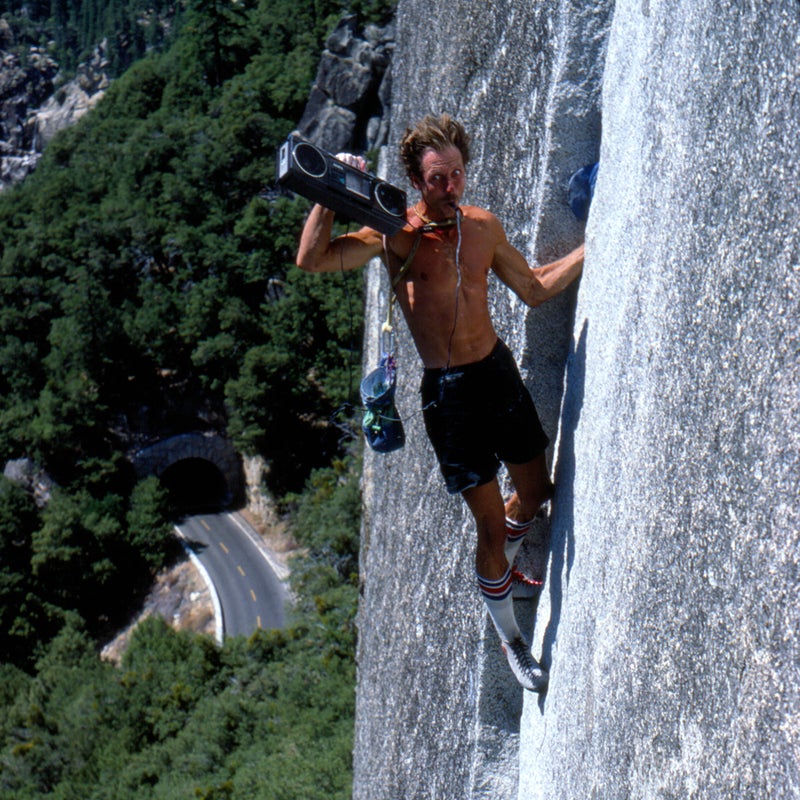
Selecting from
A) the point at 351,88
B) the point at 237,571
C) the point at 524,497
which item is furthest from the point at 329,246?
the point at 351,88

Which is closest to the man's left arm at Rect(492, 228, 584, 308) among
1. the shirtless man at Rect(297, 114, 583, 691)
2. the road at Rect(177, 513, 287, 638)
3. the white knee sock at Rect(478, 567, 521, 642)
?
the shirtless man at Rect(297, 114, 583, 691)

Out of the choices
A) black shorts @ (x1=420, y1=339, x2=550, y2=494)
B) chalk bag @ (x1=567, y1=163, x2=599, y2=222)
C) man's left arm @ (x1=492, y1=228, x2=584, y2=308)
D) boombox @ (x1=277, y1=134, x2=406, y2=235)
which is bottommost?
black shorts @ (x1=420, y1=339, x2=550, y2=494)

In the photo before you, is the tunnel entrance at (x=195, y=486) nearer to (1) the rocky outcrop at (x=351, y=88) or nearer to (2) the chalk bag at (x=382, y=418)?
(1) the rocky outcrop at (x=351, y=88)

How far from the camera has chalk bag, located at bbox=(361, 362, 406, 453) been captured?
171 inches

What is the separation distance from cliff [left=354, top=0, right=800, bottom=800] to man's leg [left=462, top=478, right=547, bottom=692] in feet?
0.47

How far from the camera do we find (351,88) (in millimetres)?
30328

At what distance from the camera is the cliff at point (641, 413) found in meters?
2.00

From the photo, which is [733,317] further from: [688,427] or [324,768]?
[324,768]

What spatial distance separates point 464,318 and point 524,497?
0.86m

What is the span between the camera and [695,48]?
8.51 ft

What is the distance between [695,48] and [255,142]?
35.8 metres

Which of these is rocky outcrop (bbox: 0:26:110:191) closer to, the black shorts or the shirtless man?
the shirtless man

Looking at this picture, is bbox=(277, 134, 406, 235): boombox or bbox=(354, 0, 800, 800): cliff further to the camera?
bbox=(277, 134, 406, 235): boombox

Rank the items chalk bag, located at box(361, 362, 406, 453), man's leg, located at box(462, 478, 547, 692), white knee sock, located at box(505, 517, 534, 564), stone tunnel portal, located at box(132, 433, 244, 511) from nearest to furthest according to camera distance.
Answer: man's leg, located at box(462, 478, 547, 692)
white knee sock, located at box(505, 517, 534, 564)
chalk bag, located at box(361, 362, 406, 453)
stone tunnel portal, located at box(132, 433, 244, 511)
